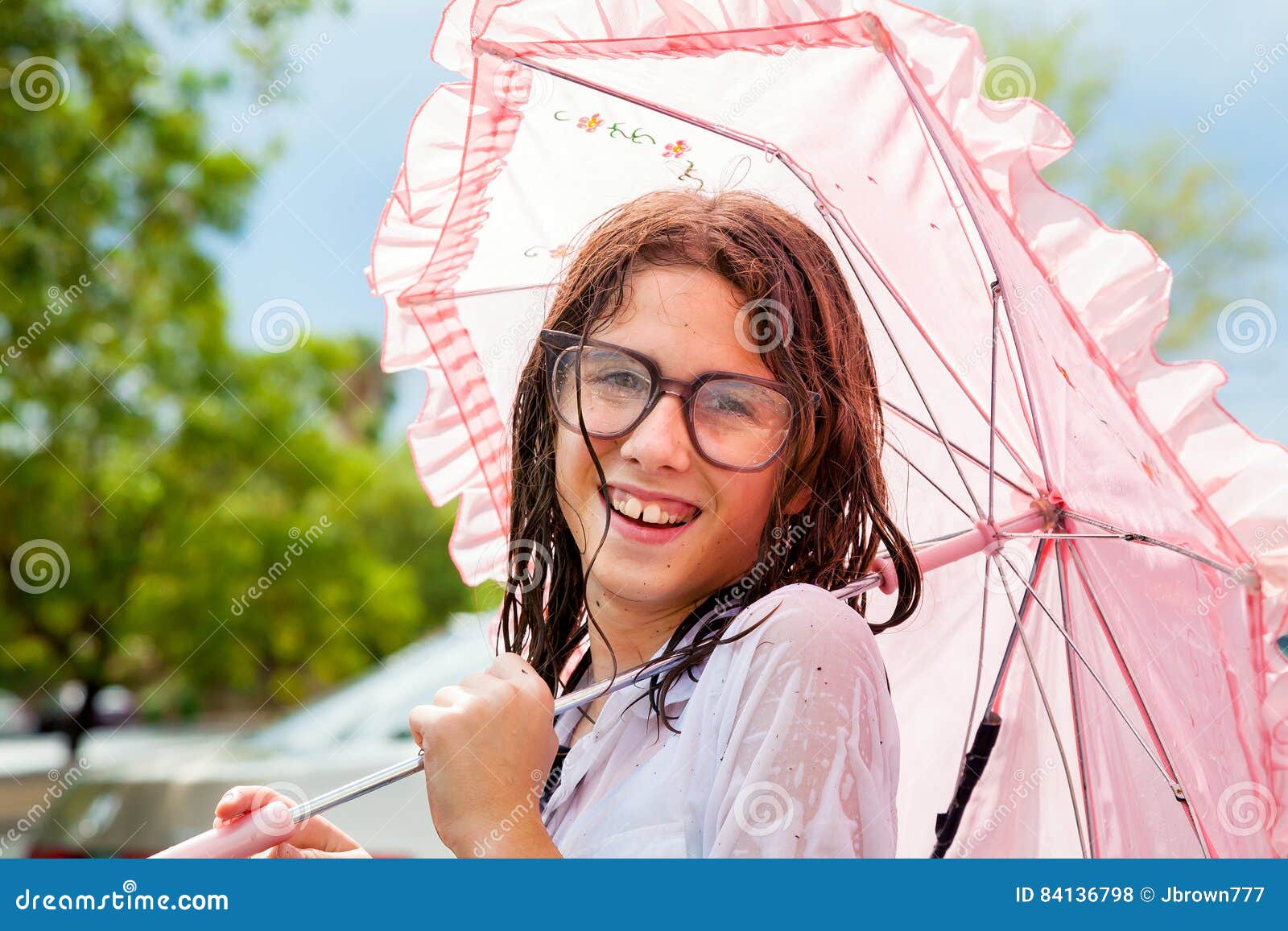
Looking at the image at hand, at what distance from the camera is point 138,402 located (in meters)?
9.18

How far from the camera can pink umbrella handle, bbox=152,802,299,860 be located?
1570mm

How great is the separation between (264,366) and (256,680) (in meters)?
10.9

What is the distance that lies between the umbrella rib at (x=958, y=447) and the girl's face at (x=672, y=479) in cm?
61

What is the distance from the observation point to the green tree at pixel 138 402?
24.5ft

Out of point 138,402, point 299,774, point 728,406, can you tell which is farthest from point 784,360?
point 138,402

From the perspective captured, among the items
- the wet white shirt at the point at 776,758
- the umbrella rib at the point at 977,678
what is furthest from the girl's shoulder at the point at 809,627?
the umbrella rib at the point at 977,678

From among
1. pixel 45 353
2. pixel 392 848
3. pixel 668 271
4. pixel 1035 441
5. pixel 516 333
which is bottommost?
pixel 392 848

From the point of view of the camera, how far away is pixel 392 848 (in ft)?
13.3

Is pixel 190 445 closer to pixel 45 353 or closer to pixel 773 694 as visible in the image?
pixel 45 353

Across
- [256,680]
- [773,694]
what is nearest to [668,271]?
[773,694]

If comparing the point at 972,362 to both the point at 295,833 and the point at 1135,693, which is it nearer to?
the point at 1135,693

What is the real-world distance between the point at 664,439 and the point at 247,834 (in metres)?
0.76

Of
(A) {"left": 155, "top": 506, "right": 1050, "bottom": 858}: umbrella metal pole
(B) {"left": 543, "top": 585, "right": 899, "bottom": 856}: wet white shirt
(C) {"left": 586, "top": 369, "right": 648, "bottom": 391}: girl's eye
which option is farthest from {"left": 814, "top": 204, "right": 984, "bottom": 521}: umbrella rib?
(B) {"left": 543, "top": 585, "right": 899, "bottom": 856}: wet white shirt

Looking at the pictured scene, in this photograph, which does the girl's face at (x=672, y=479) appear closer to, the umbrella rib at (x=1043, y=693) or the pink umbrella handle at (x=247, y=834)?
the pink umbrella handle at (x=247, y=834)
